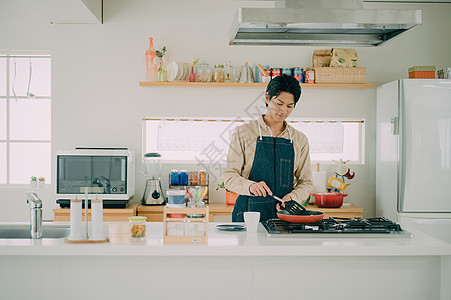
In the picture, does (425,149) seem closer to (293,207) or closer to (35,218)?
(293,207)

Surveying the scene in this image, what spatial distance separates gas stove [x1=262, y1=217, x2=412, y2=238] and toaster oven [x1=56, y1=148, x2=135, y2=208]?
195 cm

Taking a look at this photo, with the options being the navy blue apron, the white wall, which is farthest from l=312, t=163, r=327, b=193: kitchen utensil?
the navy blue apron

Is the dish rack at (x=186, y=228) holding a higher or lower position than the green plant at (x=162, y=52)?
lower

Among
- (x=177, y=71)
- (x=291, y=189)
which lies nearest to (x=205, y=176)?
(x=177, y=71)

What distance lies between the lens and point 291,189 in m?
2.86

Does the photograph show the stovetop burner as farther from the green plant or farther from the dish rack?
the green plant

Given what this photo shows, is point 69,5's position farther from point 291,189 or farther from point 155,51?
point 291,189

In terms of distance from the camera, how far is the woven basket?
14.0 ft

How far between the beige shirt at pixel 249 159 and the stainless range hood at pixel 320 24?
21.2 inches

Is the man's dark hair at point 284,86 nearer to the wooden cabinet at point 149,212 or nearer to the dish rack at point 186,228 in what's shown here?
the dish rack at point 186,228

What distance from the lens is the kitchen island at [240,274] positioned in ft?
6.82

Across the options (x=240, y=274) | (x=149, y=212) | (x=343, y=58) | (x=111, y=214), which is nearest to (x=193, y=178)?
(x=149, y=212)

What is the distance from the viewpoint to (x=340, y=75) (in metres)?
4.28

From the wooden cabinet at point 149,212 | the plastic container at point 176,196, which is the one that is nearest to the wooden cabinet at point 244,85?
the plastic container at point 176,196
